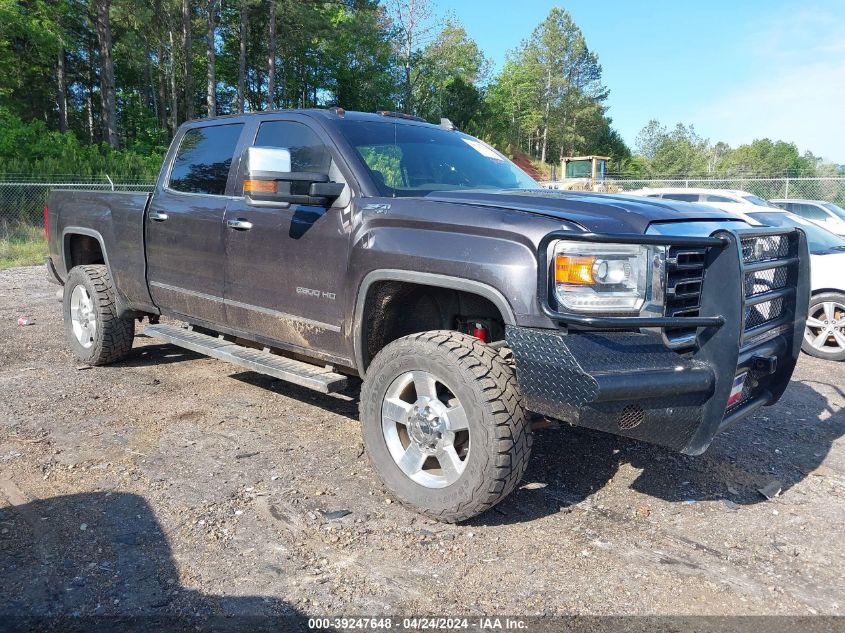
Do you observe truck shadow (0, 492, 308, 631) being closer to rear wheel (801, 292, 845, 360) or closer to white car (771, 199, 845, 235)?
rear wheel (801, 292, 845, 360)

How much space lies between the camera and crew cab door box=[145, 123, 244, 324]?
14.7ft

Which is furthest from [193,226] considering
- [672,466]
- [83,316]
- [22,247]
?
[22,247]

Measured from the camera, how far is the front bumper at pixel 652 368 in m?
2.63

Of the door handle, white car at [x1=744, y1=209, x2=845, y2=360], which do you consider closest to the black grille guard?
the door handle

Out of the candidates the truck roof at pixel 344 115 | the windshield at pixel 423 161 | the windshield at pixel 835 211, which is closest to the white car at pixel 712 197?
the windshield at pixel 835 211

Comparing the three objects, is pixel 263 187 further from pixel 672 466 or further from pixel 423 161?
pixel 672 466

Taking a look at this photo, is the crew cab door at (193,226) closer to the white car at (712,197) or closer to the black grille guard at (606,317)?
the black grille guard at (606,317)

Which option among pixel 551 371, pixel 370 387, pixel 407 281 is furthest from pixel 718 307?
pixel 370 387

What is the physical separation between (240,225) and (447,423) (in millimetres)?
2017

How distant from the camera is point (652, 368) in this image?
2.71m

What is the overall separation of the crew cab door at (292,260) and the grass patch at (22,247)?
1114 centimetres

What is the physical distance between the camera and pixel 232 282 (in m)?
4.32

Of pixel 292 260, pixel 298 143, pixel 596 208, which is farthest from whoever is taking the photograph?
pixel 298 143

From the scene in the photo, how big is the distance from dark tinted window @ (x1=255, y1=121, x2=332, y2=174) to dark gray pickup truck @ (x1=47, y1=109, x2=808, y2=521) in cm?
1
